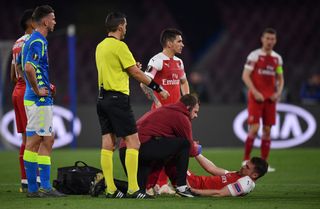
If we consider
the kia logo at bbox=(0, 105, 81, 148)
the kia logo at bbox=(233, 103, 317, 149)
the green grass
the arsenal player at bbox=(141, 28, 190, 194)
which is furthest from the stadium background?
the arsenal player at bbox=(141, 28, 190, 194)

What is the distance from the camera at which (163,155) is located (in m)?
8.12

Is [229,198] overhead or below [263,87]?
below

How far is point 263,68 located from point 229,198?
4226 mm

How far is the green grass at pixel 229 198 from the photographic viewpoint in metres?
7.45

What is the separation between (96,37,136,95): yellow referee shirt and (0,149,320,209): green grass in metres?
1.07

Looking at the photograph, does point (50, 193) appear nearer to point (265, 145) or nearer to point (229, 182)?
point (229, 182)

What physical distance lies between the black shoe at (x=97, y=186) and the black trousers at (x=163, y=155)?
12.0 inches

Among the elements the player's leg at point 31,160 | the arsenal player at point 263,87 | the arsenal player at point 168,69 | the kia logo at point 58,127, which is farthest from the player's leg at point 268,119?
the kia logo at point 58,127

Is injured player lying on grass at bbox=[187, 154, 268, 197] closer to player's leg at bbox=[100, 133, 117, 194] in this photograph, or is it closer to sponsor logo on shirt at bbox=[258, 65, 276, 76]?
player's leg at bbox=[100, 133, 117, 194]

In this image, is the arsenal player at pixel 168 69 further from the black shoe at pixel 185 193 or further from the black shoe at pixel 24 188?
the black shoe at pixel 24 188

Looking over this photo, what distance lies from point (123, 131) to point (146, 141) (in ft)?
1.30

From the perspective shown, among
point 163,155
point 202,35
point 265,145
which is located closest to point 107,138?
point 163,155

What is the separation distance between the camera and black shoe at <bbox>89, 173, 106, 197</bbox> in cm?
818

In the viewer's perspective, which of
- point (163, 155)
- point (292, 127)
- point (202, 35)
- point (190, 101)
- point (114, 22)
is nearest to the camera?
point (114, 22)
